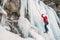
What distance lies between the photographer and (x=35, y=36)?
36.8ft

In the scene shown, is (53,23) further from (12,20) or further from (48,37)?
(12,20)

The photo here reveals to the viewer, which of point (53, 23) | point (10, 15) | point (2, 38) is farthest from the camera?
point (53, 23)

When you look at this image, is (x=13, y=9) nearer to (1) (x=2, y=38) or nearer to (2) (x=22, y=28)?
(2) (x=22, y=28)

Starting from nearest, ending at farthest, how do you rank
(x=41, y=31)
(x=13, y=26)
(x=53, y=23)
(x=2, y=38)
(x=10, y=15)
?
(x=2, y=38)
(x=13, y=26)
(x=10, y=15)
(x=41, y=31)
(x=53, y=23)

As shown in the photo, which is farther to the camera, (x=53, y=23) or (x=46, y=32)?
(x=53, y=23)

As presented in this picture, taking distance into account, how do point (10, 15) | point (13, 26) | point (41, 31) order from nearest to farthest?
point (13, 26)
point (10, 15)
point (41, 31)

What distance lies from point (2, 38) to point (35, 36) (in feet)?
9.26

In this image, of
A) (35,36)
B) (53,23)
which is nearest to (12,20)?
(35,36)

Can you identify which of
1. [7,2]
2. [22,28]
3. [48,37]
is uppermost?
[7,2]

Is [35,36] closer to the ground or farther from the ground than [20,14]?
closer to the ground

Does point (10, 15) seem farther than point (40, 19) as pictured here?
No

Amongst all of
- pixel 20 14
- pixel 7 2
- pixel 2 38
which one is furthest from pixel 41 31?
pixel 2 38

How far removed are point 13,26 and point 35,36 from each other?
3.63 feet

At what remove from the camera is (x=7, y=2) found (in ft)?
40.3
